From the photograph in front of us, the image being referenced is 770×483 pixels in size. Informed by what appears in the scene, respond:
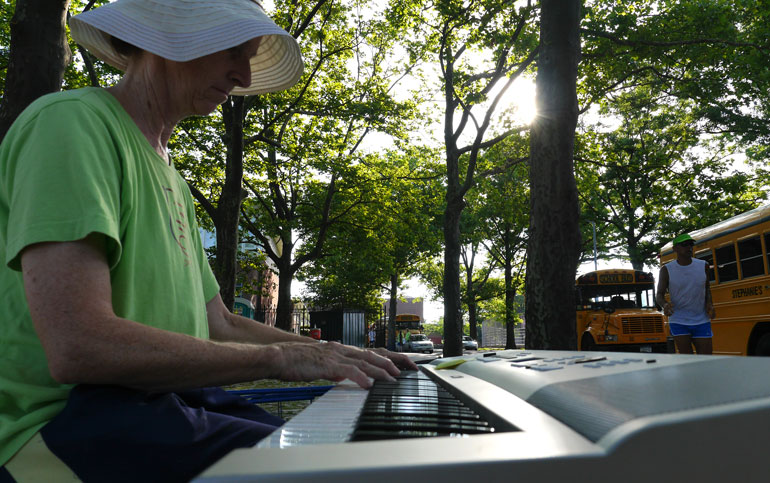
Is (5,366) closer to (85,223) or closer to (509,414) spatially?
(85,223)

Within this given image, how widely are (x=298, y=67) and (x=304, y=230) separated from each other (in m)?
22.4

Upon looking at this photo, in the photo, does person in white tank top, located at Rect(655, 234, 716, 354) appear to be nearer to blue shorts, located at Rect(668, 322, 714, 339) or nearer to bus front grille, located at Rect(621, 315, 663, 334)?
blue shorts, located at Rect(668, 322, 714, 339)

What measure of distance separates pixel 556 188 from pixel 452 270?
1176 centimetres

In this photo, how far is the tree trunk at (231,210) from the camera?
41.2ft

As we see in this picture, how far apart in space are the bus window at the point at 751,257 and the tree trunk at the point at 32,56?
11.4 meters

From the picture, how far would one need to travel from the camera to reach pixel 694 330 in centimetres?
736

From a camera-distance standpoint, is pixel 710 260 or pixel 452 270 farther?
pixel 452 270

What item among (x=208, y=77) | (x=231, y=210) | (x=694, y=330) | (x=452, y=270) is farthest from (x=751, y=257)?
(x=208, y=77)

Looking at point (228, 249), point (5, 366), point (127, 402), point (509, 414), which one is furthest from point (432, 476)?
point (228, 249)

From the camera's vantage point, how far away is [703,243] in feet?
40.9

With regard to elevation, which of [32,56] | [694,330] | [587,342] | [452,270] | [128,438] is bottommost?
[587,342]

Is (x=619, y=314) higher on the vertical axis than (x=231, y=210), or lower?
lower

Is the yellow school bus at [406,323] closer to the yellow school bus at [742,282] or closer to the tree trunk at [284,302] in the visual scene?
the tree trunk at [284,302]

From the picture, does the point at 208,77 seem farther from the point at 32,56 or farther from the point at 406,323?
the point at 406,323
